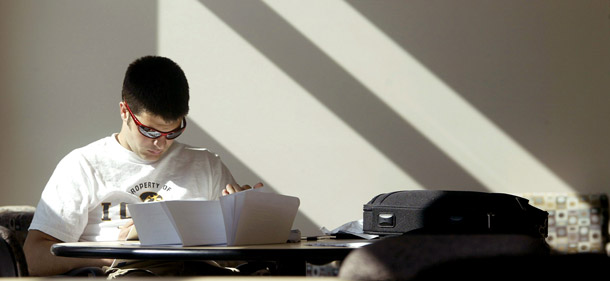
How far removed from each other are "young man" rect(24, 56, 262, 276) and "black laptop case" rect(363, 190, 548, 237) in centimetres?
49

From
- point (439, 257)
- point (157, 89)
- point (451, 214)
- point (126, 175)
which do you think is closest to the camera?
point (439, 257)

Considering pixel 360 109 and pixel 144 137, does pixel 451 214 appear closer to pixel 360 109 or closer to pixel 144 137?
pixel 144 137

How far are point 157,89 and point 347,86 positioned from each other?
1846 millimetres

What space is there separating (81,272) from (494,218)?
4.24 ft

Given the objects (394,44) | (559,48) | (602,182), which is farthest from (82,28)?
(602,182)

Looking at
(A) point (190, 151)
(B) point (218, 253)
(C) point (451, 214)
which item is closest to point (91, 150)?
(A) point (190, 151)

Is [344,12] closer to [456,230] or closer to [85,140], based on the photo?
[85,140]

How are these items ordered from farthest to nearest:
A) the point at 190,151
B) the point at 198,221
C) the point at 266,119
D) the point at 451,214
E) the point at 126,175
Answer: the point at 266,119, the point at 190,151, the point at 126,175, the point at 451,214, the point at 198,221

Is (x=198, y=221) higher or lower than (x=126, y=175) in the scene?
lower

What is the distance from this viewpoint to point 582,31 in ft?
14.6

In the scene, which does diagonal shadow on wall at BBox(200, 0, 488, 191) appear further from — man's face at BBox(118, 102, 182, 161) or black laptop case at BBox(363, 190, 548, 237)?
black laptop case at BBox(363, 190, 548, 237)

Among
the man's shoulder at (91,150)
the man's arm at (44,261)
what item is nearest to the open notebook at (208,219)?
the man's arm at (44,261)

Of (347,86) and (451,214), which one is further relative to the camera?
(347,86)

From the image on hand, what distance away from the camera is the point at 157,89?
2.68 m
